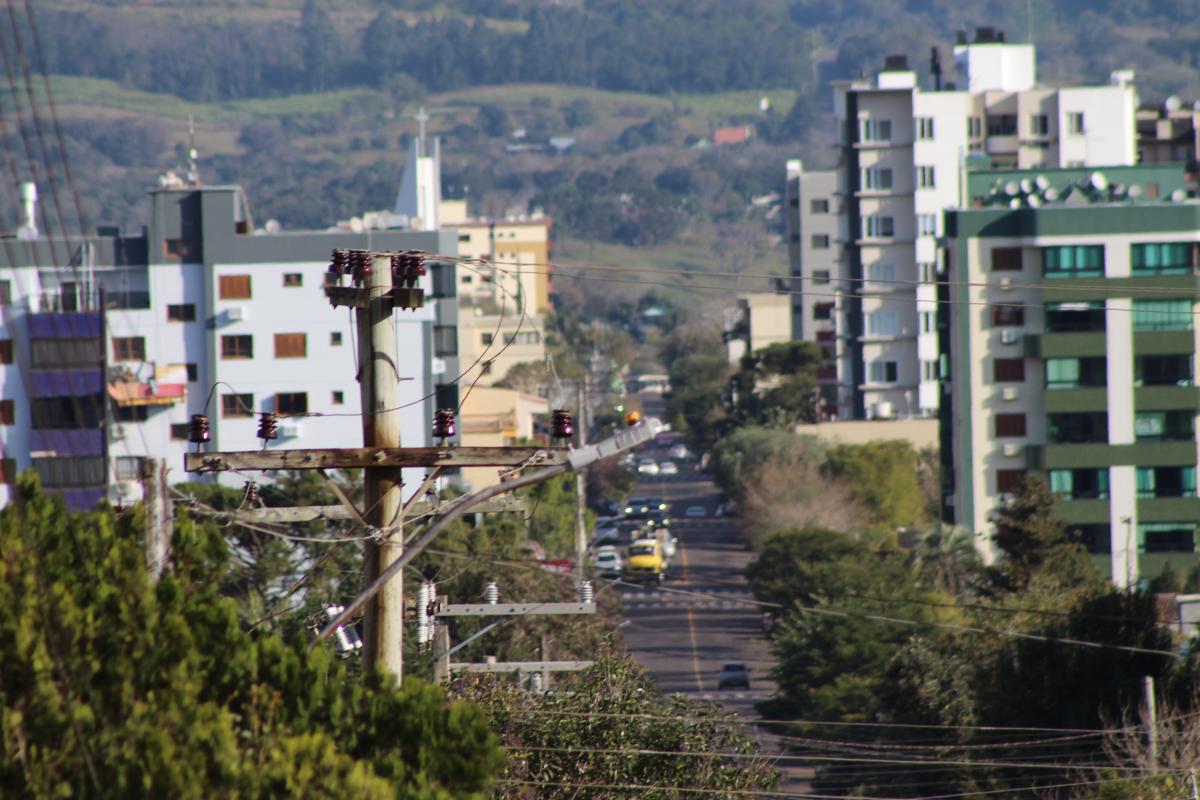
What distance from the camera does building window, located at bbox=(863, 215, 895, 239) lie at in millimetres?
116875

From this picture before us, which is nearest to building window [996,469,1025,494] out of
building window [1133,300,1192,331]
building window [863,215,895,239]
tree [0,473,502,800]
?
building window [1133,300,1192,331]

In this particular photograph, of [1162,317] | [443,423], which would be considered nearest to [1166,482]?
[1162,317]

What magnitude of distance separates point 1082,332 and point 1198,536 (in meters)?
8.40

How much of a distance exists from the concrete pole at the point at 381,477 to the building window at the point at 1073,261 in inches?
2337

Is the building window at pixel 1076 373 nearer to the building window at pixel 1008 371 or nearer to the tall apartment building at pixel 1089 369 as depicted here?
the tall apartment building at pixel 1089 369

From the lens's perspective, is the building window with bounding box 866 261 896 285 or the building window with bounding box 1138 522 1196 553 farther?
the building window with bounding box 866 261 896 285

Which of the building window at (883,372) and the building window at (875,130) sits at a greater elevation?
the building window at (875,130)

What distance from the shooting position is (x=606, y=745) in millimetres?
26422

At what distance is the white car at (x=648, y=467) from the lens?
472 feet

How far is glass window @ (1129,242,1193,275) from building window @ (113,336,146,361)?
40545 mm

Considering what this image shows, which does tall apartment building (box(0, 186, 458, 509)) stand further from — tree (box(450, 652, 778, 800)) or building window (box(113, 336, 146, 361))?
tree (box(450, 652, 778, 800))

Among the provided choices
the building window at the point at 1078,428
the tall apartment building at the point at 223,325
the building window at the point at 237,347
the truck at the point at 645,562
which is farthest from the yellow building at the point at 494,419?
the building window at the point at 1078,428

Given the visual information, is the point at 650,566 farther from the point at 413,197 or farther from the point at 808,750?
the point at 413,197

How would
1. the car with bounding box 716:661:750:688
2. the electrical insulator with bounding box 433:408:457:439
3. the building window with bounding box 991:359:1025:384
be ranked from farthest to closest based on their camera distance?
the building window with bounding box 991:359:1025:384, the car with bounding box 716:661:750:688, the electrical insulator with bounding box 433:408:457:439
